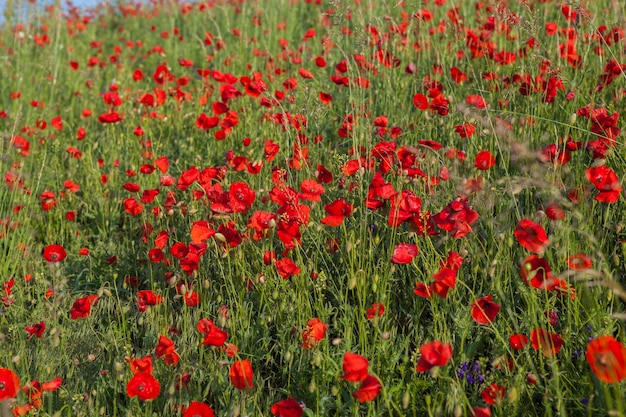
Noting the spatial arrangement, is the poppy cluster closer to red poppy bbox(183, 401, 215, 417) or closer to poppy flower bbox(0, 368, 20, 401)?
red poppy bbox(183, 401, 215, 417)

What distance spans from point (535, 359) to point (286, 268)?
0.73 metres

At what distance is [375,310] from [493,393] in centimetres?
41

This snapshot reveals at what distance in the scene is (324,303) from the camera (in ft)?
7.61

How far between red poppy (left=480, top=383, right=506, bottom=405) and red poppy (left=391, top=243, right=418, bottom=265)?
1.30 feet

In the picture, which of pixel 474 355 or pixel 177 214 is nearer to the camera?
pixel 474 355

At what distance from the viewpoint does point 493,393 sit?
158cm

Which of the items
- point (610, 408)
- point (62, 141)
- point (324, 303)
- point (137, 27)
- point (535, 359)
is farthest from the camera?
point (137, 27)

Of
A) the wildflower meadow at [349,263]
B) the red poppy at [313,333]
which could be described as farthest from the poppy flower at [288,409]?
the red poppy at [313,333]

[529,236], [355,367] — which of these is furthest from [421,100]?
[355,367]

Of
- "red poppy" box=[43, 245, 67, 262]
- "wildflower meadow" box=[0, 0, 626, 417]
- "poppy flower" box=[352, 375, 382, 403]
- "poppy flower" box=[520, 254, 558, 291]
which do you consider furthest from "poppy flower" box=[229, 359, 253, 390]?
"red poppy" box=[43, 245, 67, 262]

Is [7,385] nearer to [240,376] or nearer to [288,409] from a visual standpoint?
[240,376]

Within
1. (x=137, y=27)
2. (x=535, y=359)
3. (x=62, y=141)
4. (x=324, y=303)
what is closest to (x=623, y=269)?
(x=535, y=359)

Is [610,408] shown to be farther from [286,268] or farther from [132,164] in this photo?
[132,164]

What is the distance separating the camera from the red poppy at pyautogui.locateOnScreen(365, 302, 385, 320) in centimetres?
183
